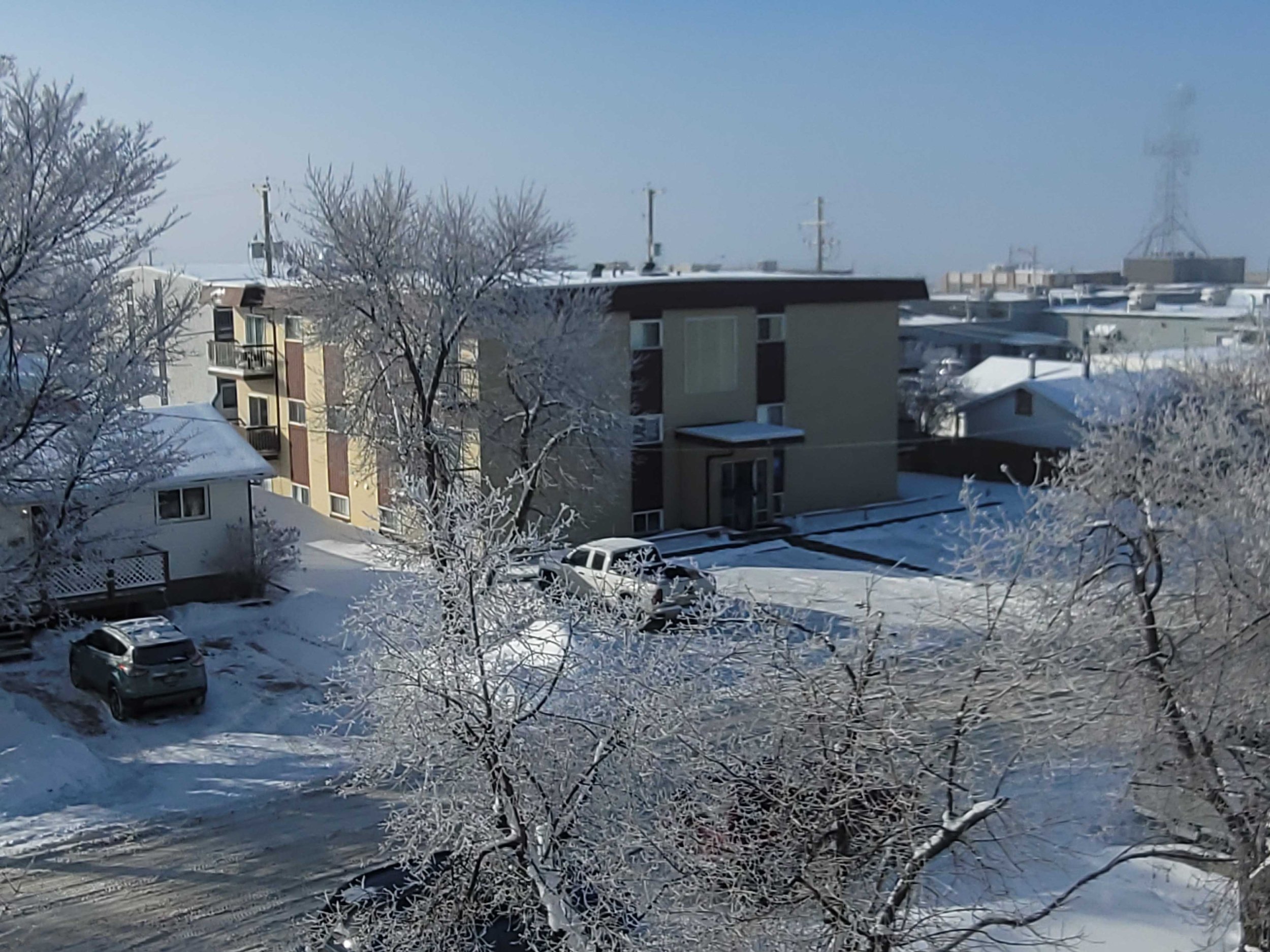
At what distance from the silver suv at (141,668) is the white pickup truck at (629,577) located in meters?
5.50

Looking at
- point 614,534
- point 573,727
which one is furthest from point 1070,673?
point 614,534

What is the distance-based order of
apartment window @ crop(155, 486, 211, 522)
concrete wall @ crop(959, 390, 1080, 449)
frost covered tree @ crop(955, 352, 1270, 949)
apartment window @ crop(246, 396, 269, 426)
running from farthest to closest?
concrete wall @ crop(959, 390, 1080, 449)
apartment window @ crop(246, 396, 269, 426)
apartment window @ crop(155, 486, 211, 522)
frost covered tree @ crop(955, 352, 1270, 949)

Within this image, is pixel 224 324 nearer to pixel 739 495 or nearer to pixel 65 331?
pixel 739 495

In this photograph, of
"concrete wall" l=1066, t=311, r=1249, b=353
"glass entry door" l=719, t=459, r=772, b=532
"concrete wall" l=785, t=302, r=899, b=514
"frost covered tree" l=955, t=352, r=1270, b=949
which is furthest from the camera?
"concrete wall" l=1066, t=311, r=1249, b=353

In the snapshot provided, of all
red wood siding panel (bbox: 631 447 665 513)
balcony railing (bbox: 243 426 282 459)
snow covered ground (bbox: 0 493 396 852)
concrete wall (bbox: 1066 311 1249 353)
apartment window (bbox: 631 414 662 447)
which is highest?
concrete wall (bbox: 1066 311 1249 353)

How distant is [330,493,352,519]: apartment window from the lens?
33469mm

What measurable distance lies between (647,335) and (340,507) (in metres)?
9.03

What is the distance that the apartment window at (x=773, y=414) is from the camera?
34.5 meters

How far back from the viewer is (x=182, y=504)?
24.8 metres

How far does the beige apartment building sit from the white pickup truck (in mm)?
5413

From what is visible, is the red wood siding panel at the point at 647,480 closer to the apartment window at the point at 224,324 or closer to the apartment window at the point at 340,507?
the apartment window at the point at 340,507

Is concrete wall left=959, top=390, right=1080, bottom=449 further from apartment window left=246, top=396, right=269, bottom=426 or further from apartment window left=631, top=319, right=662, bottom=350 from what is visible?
apartment window left=246, top=396, right=269, bottom=426

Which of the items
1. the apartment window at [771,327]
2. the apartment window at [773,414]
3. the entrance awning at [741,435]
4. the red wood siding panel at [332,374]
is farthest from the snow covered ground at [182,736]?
the apartment window at [771,327]

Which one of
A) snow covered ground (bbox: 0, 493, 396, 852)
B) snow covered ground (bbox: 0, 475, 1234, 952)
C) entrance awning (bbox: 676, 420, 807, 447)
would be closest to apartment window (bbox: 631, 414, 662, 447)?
entrance awning (bbox: 676, 420, 807, 447)
